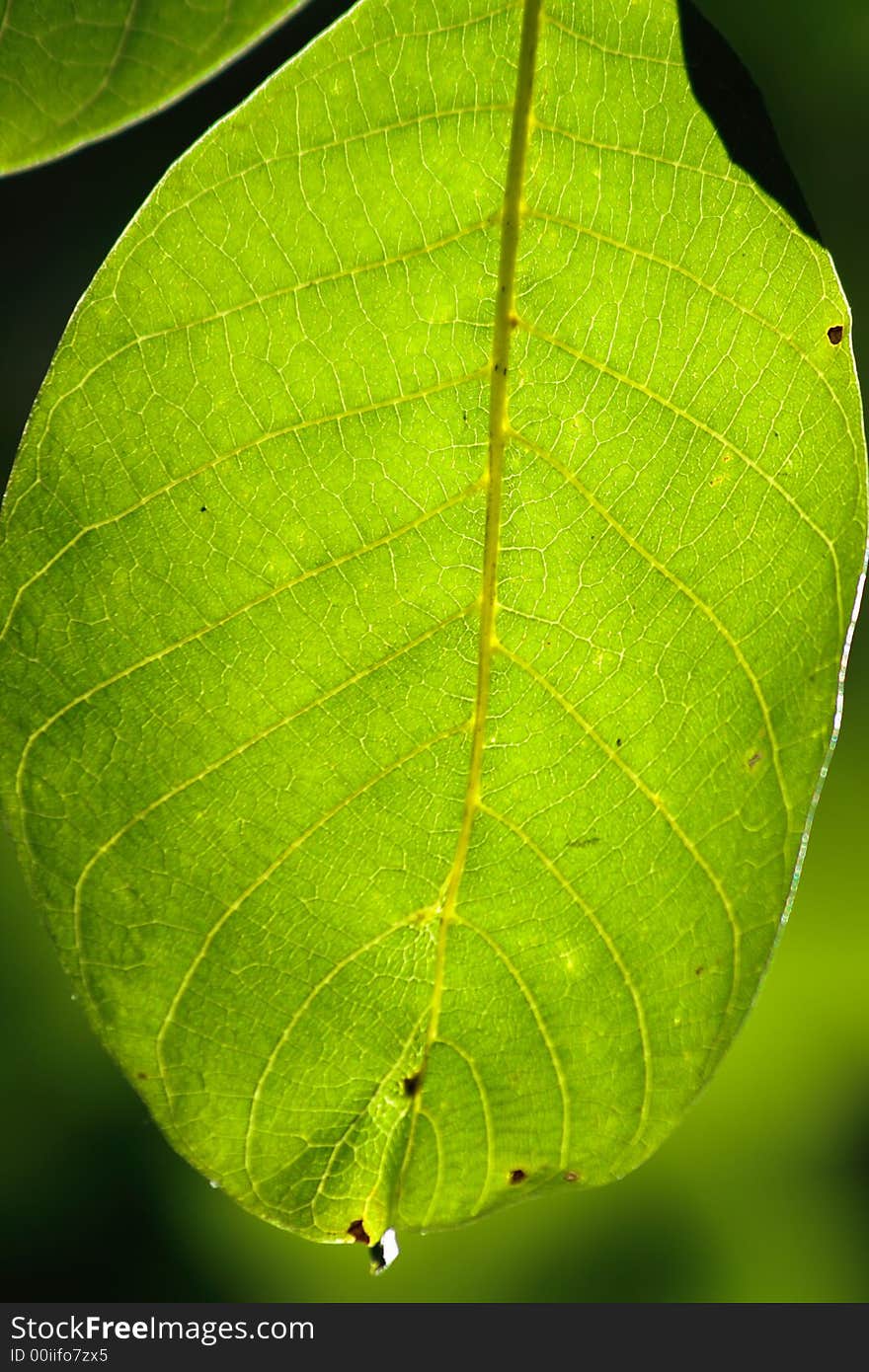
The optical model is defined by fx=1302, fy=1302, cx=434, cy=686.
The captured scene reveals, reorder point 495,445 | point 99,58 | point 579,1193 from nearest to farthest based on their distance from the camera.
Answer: point 99,58
point 495,445
point 579,1193

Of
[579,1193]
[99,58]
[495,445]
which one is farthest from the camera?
[579,1193]

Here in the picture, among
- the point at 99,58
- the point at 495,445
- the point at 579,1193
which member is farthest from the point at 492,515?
the point at 579,1193

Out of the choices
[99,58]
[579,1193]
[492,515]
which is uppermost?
[99,58]

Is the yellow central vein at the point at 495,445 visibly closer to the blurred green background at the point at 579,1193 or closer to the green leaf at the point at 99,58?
the green leaf at the point at 99,58

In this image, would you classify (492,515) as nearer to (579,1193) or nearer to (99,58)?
(99,58)

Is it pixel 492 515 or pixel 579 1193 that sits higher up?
pixel 492 515

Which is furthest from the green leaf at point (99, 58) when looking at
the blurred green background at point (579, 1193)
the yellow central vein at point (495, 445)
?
the blurred green background at point (579, 1193)

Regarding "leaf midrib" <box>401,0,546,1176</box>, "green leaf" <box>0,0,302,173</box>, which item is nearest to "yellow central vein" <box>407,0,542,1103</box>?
"leaf midrib" <box>401,0,546,1176</box>
